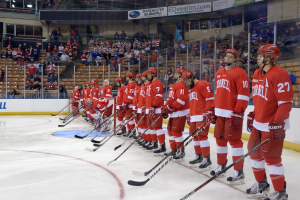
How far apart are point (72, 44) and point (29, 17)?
14.5 ft

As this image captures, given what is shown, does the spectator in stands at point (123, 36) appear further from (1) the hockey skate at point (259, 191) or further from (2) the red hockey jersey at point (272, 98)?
(1) the hockey skate at point (259, 191)

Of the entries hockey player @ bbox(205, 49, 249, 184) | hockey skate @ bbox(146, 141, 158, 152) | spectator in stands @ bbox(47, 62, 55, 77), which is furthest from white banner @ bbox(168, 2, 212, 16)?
hockey player @ bbox(205, 49, 249, 184)

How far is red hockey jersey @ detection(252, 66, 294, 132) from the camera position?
2.50 meters

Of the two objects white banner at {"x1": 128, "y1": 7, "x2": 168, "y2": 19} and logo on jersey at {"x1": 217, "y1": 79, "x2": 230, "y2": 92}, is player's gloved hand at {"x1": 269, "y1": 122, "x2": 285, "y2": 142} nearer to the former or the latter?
logo on jersey at {"x1": 217, "y1": 79, "x2": 230, "y2": 92}

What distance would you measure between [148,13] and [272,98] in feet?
57.4

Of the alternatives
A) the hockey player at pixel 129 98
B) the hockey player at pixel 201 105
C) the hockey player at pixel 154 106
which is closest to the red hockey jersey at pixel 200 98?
the hockey player at pixel 201 105

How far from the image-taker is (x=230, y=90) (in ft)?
11.0

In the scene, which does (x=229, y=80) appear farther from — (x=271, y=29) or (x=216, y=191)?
(x=271, y=29)

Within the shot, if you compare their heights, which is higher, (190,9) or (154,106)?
(190,9)

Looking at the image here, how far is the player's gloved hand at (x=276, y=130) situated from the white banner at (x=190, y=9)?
16.0 m

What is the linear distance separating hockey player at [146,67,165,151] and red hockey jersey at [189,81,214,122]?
101 cm

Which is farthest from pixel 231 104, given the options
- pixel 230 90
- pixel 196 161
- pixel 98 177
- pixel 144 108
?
pixel 144 108

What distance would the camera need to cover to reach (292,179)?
3496 mm

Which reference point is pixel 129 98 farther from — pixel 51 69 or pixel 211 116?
pixel 51 69
